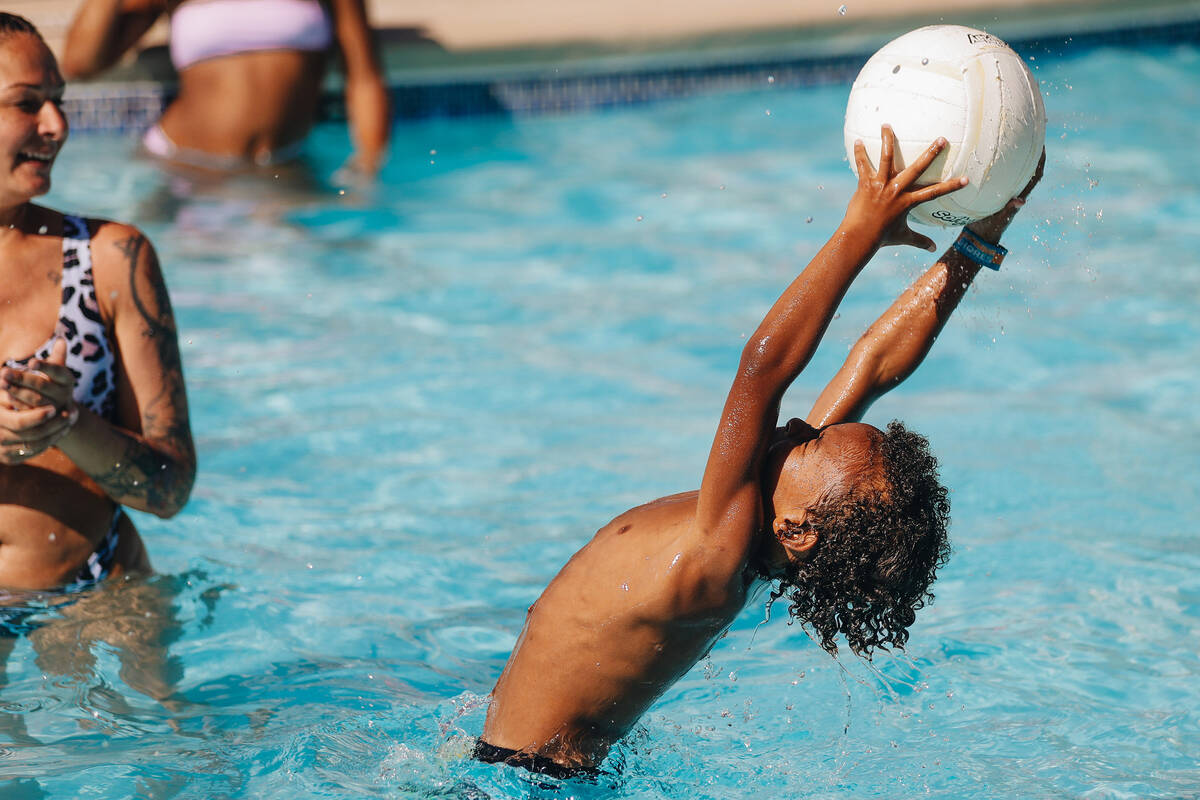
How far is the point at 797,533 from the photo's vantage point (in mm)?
2787

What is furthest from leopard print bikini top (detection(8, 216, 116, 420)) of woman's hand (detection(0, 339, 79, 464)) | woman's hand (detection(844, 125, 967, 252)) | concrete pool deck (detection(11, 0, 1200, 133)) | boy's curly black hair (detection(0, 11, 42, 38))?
concrete pool deck (detection(11, 0, 1200, 133))

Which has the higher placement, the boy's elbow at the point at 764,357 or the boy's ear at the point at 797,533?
the boy's elbow at the point at 764,357

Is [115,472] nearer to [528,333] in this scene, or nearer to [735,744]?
[735,744]

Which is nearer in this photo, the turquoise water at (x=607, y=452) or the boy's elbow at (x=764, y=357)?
the boy's elbow at (x=764, y=357)

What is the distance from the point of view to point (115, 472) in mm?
3281

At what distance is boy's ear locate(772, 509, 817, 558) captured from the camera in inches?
109

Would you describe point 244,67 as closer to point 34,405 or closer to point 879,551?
point 34,405

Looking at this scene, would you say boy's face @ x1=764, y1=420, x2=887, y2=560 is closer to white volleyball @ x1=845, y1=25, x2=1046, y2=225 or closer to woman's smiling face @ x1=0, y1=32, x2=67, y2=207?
white volleyball @ x1=845, y1=25, x2=1046, y2=225

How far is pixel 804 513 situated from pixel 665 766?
1.05m

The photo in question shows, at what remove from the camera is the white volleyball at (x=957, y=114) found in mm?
2826

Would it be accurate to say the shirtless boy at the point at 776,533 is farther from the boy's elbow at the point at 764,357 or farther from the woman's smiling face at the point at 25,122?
the woman's smiling face at the point at 25,122

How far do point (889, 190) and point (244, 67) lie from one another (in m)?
5.20

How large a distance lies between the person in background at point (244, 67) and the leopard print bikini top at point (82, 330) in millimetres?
4063

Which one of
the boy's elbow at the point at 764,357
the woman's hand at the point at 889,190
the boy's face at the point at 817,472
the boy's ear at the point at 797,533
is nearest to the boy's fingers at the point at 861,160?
the woman's hand at the point at 889,190
